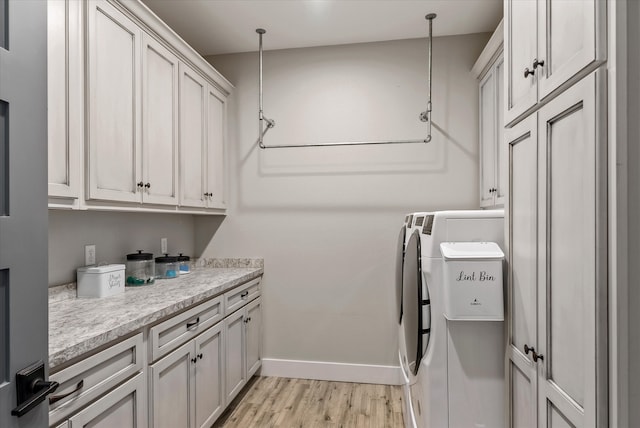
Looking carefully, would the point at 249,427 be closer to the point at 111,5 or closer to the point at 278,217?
the point at 278,217

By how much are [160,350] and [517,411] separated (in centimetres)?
145

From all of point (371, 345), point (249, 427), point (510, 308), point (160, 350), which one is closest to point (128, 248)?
point (160, 350)

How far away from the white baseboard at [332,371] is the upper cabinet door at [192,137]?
4.77 feet

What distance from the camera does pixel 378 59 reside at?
115 inches

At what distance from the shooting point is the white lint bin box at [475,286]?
133cm

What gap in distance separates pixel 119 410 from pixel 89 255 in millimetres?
978

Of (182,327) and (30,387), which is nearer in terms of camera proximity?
(30,387)

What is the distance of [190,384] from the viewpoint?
1909 millimetres

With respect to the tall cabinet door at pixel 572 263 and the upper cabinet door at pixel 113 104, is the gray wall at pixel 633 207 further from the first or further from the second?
the upper cabinet door at pixel 113 104

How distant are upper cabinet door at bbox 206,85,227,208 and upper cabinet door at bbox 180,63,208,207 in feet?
0.28

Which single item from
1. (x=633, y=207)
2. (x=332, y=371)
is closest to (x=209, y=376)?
(x=332, y=371)

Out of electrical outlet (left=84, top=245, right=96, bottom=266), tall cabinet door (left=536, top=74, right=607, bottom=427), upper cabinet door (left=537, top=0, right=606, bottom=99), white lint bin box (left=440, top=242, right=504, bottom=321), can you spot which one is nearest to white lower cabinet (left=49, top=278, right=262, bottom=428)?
electrical outlet (left=84, top=245, right=96, bottom=266)

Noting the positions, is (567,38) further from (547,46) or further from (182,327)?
(182,327)

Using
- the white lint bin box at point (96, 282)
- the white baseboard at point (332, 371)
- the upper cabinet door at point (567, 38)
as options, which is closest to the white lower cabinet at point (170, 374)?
the white baseboard at point (332, 371)
